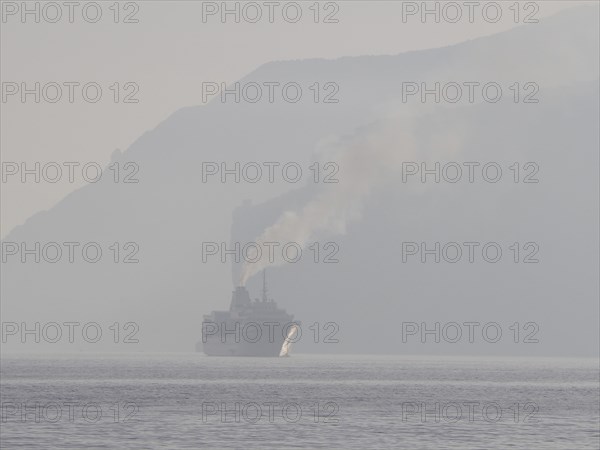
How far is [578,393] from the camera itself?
469ft

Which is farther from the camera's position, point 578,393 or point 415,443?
point 578,393

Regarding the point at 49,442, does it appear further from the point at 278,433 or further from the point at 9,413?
the point at 9,413

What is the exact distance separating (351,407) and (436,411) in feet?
22.5

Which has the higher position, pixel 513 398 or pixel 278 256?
pixel 278 256

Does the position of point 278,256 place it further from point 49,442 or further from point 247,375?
point 49,442

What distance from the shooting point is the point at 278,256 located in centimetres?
19975

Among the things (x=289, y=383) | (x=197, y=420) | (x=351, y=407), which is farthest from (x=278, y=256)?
(x=197, y=420)

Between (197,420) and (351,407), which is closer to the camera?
(197,420)

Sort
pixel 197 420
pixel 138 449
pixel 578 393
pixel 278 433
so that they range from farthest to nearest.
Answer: pixel 578 393, pixel 197 420, pixel 278 433, pixel 138 449

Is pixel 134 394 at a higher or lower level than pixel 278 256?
lower

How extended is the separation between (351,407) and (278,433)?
84.2 feet

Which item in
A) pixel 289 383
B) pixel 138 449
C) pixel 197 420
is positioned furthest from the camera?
pixel 289 383

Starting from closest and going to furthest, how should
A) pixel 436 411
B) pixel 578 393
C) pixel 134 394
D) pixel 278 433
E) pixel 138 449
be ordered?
1. pixel 138 449
2. pixel 278 433
3. pixel 436 411
4. pixel 134 394
5. pixel 578 393

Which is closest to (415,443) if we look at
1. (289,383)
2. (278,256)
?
(289,383)
